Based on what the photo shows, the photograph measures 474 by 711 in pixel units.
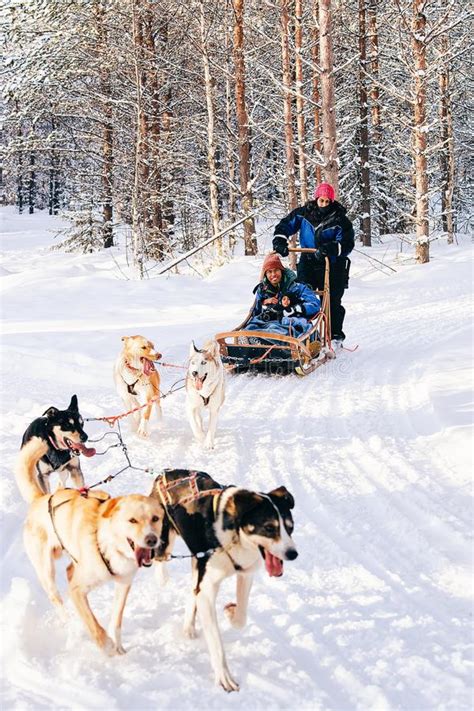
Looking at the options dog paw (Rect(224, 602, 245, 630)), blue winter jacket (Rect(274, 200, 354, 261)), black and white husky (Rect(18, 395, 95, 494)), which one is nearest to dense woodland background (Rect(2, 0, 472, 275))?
blue winter jacket (Rect(274, 200, 354, 261))

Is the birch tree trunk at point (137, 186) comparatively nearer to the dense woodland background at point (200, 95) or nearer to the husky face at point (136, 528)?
the dense woodland background at point (200, 95)

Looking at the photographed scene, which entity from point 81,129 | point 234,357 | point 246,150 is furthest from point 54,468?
point 81,129

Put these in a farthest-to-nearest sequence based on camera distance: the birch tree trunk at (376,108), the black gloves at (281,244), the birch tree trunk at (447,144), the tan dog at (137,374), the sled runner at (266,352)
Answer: the birch tree trunk at (447,144), the birch tree trunk at (376,108), the black gloves at (281,244), the sled runner at (266,352), the tan dog at (137,374)

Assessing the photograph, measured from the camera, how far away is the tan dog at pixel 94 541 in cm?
250

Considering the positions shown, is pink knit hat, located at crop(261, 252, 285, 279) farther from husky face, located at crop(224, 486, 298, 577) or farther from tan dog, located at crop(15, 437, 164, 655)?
husky face, located at crop(224, 486, 298, 577)

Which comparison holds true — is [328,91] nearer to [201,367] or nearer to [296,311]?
[296,311]

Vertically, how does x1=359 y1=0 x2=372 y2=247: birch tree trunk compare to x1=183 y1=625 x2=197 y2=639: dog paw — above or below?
above

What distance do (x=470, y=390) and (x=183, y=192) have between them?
14513 mm

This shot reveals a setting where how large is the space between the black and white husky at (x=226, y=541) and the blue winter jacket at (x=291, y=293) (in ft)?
18.1

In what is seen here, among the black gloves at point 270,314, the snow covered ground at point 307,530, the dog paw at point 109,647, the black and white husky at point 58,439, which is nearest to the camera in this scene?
the snow covered ground at point 307,530

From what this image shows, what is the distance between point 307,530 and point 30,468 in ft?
4.94

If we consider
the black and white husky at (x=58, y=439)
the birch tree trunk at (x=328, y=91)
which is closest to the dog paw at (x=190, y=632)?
the black and white husky at (x=58, y=439)

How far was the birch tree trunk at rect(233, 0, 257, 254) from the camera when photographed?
15.5 metres

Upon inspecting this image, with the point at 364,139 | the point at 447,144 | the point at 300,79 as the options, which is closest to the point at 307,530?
the point at 300,79
